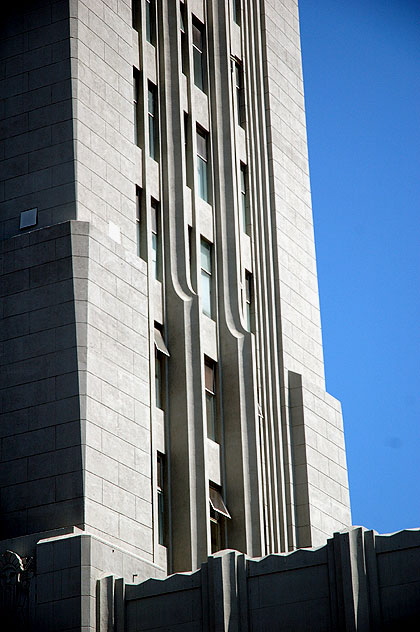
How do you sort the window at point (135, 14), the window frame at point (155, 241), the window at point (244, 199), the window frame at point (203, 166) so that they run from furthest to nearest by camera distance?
the window at point (244, 199)
the window frame at point (203, 166)
the window at point (135, 14)
the window frame at point (155, 241)

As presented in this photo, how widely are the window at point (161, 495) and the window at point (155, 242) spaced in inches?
A: 234

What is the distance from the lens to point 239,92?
48.3m

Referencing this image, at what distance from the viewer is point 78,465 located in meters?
33.9

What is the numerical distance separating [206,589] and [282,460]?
444 inches

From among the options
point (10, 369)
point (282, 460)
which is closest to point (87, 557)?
point (10, 369)

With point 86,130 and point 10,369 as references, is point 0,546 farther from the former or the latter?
point 86,130

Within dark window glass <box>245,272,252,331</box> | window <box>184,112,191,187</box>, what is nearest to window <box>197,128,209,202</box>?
window <box>184,112,191,187</box>

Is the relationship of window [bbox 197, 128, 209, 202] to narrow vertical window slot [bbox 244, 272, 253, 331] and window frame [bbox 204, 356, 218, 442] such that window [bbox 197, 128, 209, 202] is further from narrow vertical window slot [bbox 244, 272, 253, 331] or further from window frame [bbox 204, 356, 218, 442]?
window frame [bbox 204, 356, 218, 442]

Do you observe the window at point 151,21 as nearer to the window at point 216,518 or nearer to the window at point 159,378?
the window at point 159,378

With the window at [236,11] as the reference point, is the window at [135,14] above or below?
below

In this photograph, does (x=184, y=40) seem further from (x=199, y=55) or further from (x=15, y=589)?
(x=15, y=589)

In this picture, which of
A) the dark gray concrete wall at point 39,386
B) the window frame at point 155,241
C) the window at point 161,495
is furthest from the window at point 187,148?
the window at point 161,495

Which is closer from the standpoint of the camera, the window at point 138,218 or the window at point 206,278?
the window at point 138,218

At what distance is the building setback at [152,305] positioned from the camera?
34.5m
